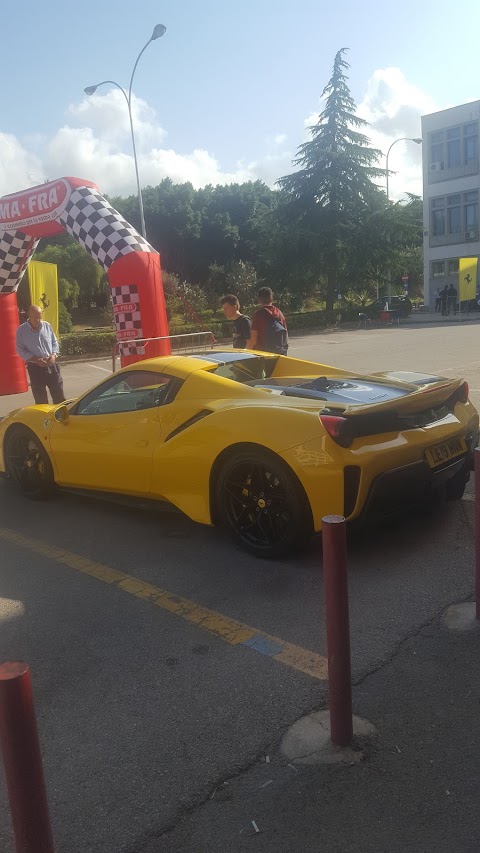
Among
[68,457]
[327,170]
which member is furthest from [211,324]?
[68,457]

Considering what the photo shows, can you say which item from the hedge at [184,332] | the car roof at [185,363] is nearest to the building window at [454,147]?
the hedge at [184,332]

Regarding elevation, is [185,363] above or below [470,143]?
below

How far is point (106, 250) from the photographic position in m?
12.0

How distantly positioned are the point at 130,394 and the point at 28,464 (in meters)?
1.34

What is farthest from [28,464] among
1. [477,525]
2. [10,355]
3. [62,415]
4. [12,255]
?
[10,355]

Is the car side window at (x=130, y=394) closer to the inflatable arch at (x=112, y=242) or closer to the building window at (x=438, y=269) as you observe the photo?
the inflatable arch at (x=112, y=242)

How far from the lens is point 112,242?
1195 cm

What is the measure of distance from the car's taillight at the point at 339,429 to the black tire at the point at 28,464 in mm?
2756

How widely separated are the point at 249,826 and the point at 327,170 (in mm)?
39697

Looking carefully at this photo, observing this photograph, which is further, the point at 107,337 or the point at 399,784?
the point at 107,337

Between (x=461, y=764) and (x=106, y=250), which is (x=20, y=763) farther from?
(x=106, y=250)

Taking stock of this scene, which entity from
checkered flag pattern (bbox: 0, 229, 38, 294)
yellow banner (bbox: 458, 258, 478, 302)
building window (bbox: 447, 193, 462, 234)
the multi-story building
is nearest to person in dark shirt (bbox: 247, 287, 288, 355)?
checkered flag pattern (bbox: 0, 229, 38, 294)

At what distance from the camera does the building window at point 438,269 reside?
47909 mm

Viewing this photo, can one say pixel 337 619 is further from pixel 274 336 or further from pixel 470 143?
Answer: pixel 470 143
